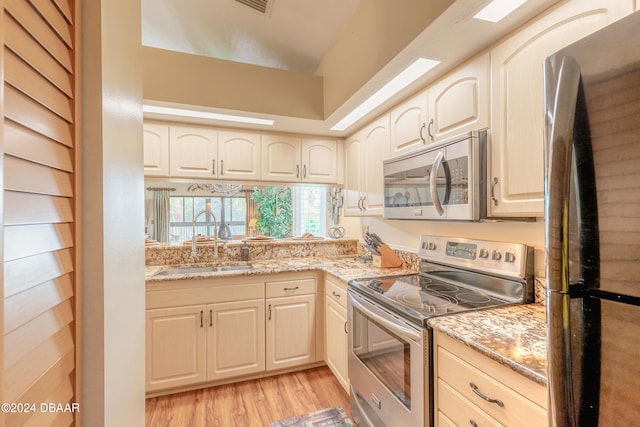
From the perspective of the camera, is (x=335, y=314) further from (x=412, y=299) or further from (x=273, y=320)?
(x=412, y=299)

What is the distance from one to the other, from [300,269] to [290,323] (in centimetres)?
46

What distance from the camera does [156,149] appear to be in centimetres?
237

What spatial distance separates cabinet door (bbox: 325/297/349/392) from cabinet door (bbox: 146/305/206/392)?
98 centimetres

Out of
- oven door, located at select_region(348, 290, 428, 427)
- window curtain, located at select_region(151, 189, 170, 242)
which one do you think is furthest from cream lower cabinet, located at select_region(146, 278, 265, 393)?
window curtain, located at select_region(151, 189, 170, 242)

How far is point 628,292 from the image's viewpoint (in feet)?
1.53

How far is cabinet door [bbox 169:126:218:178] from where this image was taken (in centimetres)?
241

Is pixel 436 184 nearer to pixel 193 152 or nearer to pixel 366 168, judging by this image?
pixel 366 168

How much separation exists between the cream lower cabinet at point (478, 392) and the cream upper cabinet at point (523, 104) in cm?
63

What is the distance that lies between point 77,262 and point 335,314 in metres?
1.80

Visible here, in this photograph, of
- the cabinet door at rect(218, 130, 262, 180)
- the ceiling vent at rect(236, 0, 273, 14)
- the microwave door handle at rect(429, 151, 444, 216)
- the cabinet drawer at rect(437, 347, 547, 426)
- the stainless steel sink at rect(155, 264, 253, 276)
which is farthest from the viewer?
the cabinet door at rect(218, 130, 262, 180)

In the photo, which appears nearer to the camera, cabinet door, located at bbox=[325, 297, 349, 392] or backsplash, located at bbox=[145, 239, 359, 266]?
cabinet door, located at bbox=[325, 297, 349, 392]

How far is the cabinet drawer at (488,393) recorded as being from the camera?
82cm

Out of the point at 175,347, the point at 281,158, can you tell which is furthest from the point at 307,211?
the point at 175,347

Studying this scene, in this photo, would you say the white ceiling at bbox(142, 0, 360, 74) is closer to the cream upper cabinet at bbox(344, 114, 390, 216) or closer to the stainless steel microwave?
the cream upper cabinet at bbox(344, 114, 390, 216)
